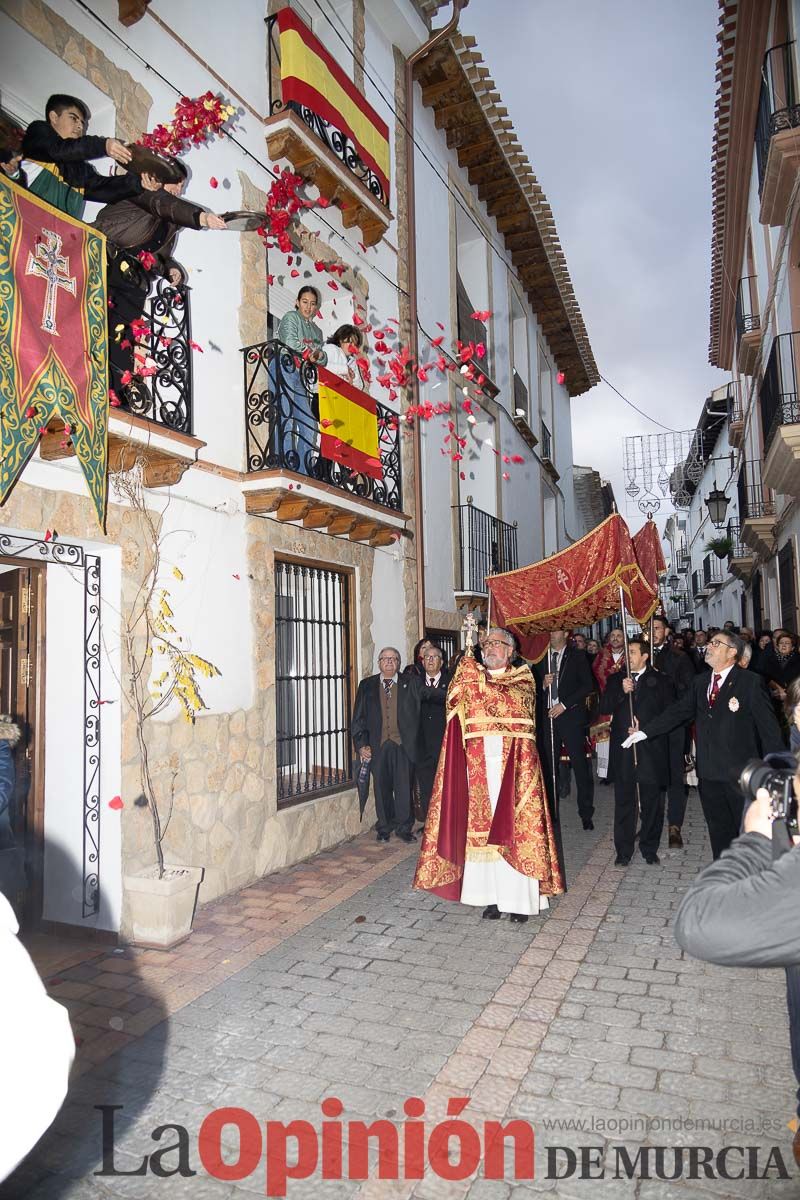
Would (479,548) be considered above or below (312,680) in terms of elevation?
above

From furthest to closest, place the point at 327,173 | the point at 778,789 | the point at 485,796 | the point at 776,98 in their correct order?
the point at 776,98
the point at 327,173
the point at 485,796
the point at 778,789

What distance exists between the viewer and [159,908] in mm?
4941

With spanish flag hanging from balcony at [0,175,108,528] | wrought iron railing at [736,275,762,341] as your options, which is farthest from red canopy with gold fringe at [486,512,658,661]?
wrought iron railing at [736,275,762,341]

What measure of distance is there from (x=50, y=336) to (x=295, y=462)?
2.75 m

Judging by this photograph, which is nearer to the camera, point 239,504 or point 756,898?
point 756,898

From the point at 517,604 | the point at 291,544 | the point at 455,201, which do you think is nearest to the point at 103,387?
the point at 291,544

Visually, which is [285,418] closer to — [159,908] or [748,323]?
[159,908]

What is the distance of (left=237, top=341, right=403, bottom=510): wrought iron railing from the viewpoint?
6875 millimetres

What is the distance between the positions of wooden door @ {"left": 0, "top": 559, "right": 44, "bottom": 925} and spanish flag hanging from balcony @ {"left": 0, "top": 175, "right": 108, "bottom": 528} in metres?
0.74

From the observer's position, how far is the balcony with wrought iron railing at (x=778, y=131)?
31.3 ft

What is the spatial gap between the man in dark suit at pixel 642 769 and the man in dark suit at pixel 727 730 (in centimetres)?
78

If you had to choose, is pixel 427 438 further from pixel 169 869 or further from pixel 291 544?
pixel 169 869

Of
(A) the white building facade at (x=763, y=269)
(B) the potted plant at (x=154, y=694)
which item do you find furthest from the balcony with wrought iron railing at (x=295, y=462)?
(A) the white building facade at (x=763, y=269)

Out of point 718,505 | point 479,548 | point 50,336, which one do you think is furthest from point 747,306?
point 50,336
